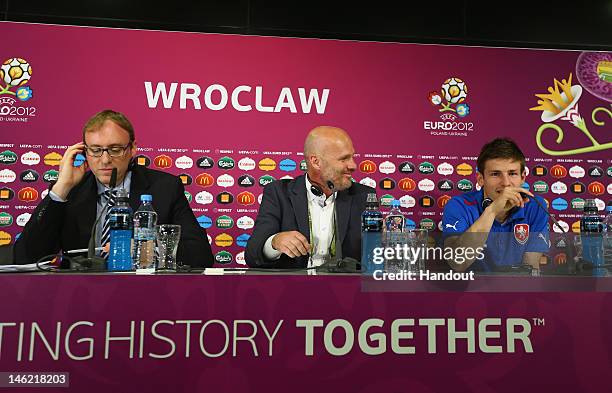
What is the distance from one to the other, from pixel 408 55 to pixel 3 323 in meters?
2.77

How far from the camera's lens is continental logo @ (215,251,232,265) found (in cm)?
320

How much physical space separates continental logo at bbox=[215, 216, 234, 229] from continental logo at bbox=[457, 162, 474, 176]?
1.41 meters

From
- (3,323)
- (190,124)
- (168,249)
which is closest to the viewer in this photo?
(3,323)

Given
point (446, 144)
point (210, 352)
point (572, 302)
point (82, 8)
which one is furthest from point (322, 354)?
point (82, 8)

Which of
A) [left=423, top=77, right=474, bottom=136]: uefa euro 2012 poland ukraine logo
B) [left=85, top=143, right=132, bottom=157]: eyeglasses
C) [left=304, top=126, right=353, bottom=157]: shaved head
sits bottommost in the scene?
[left=85, top=143, right=132, bottom=157]: eyeglasses

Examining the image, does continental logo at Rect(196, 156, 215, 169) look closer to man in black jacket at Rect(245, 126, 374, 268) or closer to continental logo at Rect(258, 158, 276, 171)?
continental logo at Rect(258, 158, 276, 171)

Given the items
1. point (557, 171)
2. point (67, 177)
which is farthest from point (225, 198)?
point (557, 171)

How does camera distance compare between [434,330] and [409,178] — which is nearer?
[434,330]

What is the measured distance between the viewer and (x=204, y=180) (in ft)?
10.5

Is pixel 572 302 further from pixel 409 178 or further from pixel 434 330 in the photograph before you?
pixel 409 178

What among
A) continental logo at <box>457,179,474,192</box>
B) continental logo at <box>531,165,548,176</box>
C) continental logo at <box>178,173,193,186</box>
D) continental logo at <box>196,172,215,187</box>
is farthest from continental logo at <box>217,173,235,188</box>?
continental logo at <box>531,165,548,176</box>

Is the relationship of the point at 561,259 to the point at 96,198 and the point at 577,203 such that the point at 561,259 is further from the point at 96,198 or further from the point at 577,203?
the point at 577,203

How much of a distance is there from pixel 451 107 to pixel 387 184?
2.04 ft

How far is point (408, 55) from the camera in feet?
11.0
